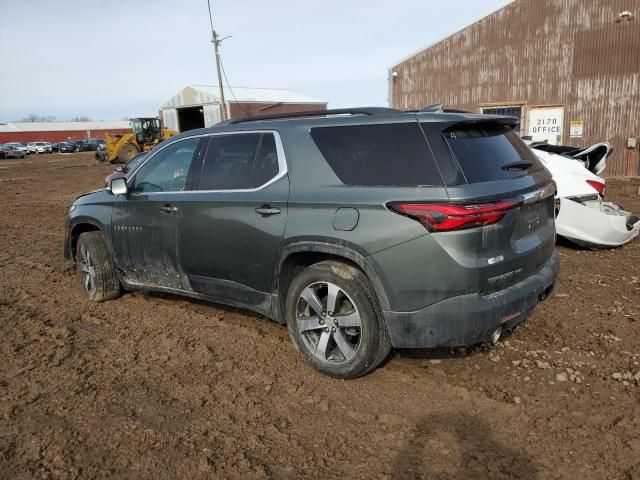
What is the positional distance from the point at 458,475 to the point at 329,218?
164cm

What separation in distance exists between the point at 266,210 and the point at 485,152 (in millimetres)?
1528

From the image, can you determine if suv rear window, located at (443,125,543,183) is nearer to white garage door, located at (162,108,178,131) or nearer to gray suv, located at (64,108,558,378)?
gray suv, located at (64,108,558,378)

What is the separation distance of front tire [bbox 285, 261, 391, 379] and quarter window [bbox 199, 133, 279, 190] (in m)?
0.85

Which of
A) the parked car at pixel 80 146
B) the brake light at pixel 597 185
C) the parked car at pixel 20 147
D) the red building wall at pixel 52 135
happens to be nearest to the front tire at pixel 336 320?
the brake light at pixel 597 185

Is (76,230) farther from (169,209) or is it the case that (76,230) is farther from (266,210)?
(266,210)

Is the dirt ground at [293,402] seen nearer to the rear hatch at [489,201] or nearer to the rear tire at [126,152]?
the rear hatch at [489,201]

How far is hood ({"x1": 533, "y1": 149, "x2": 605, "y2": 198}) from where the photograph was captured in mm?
6234

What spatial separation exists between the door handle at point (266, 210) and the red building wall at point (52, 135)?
7810 centimetres


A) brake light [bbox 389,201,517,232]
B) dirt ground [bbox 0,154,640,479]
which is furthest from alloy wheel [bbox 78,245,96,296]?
brake light [bbox 389,201,517,232]

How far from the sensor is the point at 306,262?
3627 millimetres

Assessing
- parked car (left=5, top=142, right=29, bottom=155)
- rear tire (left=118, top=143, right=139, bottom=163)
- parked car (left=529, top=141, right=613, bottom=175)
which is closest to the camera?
parked car (left=529, top=141, right=613, bottom=175)

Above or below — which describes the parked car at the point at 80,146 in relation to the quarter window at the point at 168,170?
below

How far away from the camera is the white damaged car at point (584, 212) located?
6246 millimetres

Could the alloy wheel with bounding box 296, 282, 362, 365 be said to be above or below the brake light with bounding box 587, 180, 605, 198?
below
